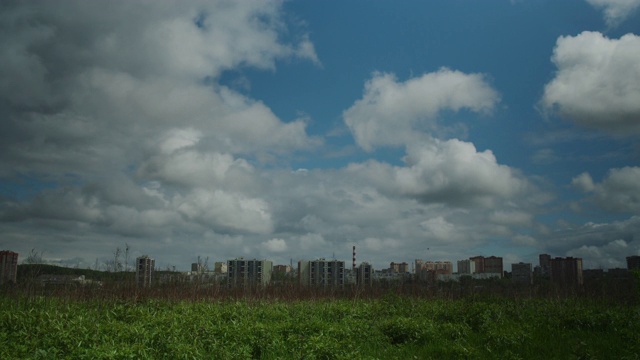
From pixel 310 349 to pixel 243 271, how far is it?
1340 inches

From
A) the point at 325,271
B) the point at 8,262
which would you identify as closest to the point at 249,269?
the point at 325,271

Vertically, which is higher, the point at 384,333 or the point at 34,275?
the point at 34,275

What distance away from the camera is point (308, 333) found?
9445 millimetres

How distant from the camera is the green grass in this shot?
7.68 metres

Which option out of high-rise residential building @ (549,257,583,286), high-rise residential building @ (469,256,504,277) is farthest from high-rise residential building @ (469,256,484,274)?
high-rise residential building @ (549,257,583,286)

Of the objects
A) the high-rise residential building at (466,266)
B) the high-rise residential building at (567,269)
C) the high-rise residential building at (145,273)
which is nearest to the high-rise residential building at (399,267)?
the high-rise residential building at (466,266)

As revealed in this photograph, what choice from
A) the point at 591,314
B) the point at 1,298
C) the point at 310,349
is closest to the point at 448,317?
the point at 591,314

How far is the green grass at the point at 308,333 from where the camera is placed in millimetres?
7680

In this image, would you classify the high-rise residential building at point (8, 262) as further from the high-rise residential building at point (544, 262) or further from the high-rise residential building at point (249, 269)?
the high-rise residential building at point (544, 262)

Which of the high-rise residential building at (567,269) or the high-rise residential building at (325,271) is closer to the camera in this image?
the high-rise residential building at (567,269)

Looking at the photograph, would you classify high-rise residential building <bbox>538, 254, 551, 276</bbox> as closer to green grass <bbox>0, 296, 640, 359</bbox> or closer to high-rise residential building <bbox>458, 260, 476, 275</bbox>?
high-rise residential building <bbox>458, 260, 476, 275</bbox>

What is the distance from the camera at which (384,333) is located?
33.7 feet

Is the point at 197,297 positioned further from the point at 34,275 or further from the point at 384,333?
the point at 384,333

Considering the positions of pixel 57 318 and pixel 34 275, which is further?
pixel 34 275
